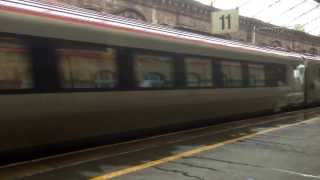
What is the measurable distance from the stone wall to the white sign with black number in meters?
2.77

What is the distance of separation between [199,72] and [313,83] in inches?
455

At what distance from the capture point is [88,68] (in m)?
9.61

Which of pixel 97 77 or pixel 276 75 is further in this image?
pixel 276 75

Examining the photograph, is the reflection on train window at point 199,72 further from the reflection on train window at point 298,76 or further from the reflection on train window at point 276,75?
the reflection on train window at point 298,76

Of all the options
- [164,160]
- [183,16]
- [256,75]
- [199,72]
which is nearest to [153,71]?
[199,72]

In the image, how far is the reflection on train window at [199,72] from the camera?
12.9 m

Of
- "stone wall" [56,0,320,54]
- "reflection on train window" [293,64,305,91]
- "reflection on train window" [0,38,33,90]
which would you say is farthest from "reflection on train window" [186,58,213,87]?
"stone wall" [56,0,320,54]

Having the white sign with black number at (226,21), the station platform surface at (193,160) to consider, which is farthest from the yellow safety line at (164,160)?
the white sign with black number at (226,21)

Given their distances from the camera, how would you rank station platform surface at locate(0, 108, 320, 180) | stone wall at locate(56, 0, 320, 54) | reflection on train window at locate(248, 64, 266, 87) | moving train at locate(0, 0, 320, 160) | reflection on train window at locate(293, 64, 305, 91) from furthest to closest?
1. stone wall at locate(56, 0, 320, 54)
2. reflection on train window at locate(293, 64, 305, 91)
3. reflection on train window at locate(248, 64, 266, 87)
4. moving train at locate(0, 0, 320, 160)
5. station platform surface at locate(0, 108, 320, 180)

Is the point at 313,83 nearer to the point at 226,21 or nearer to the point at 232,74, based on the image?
the point at 226,21

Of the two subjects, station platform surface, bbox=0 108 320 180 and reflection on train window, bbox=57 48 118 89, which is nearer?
station platform surface, bbox=0 108 320 180

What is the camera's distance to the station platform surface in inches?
302

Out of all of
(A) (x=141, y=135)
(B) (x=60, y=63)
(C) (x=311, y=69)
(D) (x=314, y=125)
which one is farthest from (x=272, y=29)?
(B) (x=60, y=63)

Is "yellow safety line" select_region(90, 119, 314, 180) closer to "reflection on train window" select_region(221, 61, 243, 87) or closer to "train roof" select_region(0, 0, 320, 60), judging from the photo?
"train roof" select_region(0, 0, 320, 60)
